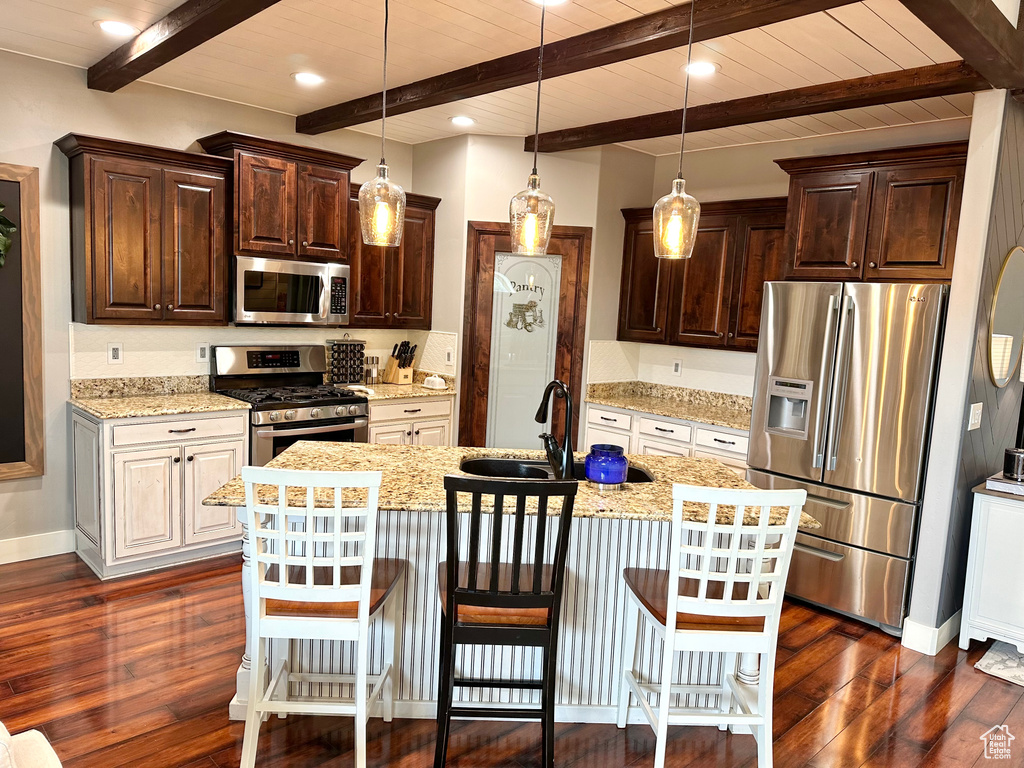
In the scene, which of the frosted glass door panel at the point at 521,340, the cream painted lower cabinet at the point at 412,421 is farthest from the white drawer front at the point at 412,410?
the frosted glass door panel at the point at 521,340

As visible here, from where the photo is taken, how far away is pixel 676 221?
2.32 metres

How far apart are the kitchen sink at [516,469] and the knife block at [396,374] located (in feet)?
8.48

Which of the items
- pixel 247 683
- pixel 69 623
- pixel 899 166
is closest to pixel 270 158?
pixel 69 623

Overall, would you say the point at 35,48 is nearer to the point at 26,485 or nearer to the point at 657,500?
the point at 26,485

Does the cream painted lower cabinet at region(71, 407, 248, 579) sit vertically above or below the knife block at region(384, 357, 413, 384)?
below

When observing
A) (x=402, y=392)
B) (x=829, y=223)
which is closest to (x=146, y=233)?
(x=402, y=392)

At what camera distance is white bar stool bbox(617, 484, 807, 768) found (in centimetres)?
215

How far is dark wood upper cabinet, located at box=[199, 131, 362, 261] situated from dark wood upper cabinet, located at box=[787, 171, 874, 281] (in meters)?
2.85

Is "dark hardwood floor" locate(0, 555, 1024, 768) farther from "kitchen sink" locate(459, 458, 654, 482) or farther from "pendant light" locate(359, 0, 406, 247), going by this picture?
"pendant light" locate(359, 0, 406, 247)

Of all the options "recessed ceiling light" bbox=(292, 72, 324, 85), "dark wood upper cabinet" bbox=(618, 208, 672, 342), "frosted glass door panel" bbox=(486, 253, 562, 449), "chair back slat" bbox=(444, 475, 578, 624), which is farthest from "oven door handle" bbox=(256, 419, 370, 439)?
"chair back slat" bbox=(444, 475, 578, 624)

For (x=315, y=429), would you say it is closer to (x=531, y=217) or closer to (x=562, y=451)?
(x=562, y=451)

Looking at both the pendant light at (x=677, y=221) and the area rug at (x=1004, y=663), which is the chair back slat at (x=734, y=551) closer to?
the pendant light at (x=677, y=221)

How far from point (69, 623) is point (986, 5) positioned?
14.9 ft

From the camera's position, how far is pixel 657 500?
8.46ft
